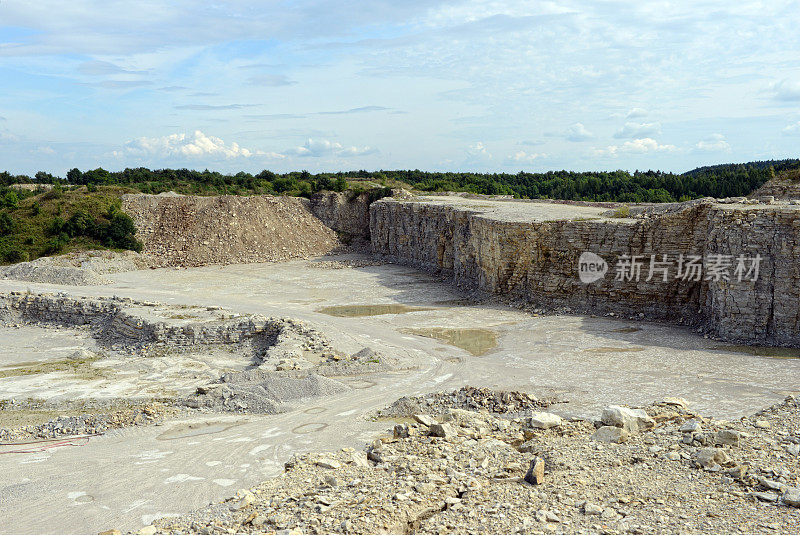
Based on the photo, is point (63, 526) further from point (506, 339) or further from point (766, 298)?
point (766, 298)

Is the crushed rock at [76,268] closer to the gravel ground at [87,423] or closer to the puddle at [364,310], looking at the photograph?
the puddle at [364,310]

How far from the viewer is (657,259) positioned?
24.5 metres

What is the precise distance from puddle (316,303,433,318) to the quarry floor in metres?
0.09

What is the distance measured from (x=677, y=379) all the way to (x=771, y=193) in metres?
18.9

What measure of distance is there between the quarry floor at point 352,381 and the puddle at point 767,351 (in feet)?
0.41

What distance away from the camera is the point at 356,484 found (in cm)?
912

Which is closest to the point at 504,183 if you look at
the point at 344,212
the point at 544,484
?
the point at 344,212

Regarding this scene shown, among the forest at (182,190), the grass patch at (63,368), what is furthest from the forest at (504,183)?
the grass patch at (63,368)

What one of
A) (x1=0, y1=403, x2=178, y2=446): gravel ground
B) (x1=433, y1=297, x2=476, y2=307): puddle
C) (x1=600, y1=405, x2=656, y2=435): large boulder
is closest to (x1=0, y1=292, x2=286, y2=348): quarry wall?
(x1=0, y1=403, x2=178, y2=446): gravel ground

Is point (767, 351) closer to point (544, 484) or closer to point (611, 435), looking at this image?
point (611, 435)

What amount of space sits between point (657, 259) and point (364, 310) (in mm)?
12901

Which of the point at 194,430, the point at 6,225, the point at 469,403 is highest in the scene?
the point at 6,225

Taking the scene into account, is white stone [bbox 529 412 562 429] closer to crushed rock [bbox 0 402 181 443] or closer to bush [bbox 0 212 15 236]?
crushed rock [bbox 0 402 181 443]

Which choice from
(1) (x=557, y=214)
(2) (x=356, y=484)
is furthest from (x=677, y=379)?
(1) (x=557, y=214)
